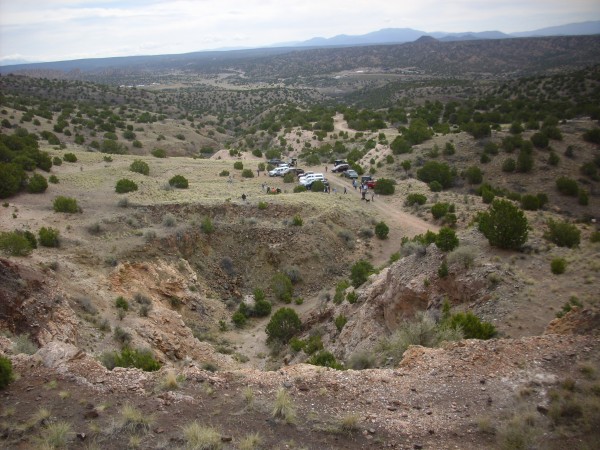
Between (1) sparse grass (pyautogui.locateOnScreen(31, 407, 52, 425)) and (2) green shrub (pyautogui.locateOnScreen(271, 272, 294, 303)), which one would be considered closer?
(1) sparse grass (pyautogui.locateOnScreen(31, 407, 52, 425))

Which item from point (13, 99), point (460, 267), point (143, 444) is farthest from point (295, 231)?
point (13, 99)

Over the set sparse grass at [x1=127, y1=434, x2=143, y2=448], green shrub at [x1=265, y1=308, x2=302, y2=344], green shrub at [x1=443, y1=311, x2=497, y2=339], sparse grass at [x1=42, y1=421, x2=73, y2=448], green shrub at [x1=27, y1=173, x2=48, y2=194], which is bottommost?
green shrub at [x1=265, y1=308, x2=302, y2=344]

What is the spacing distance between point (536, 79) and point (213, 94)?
83.7 meters

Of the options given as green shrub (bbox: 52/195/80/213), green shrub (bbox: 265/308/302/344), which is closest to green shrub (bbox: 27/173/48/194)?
green shrub (bbox: 52/195/80/213)

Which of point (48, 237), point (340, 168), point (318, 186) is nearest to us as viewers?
point (48, 237)

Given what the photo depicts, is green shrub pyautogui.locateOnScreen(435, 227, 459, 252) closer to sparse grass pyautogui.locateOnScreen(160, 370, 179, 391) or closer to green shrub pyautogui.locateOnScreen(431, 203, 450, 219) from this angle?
sparse grass pyautogui.locateOnScreen(160, 370, 179, 391)

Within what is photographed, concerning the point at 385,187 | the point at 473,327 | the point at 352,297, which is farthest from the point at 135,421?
the point at 385,187

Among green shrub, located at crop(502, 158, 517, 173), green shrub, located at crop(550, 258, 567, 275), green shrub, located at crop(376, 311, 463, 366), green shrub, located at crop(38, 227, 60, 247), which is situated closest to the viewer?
green shrub, located at crop(376, 311, 463, 366)

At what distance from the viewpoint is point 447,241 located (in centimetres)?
1784

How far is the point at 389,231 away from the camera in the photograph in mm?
32594

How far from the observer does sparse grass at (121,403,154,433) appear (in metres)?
8.67

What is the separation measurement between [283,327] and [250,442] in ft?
47.9

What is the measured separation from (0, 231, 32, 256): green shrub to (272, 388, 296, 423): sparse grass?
52.7 feet

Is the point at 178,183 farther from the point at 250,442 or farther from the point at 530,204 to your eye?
the point at 250,442
